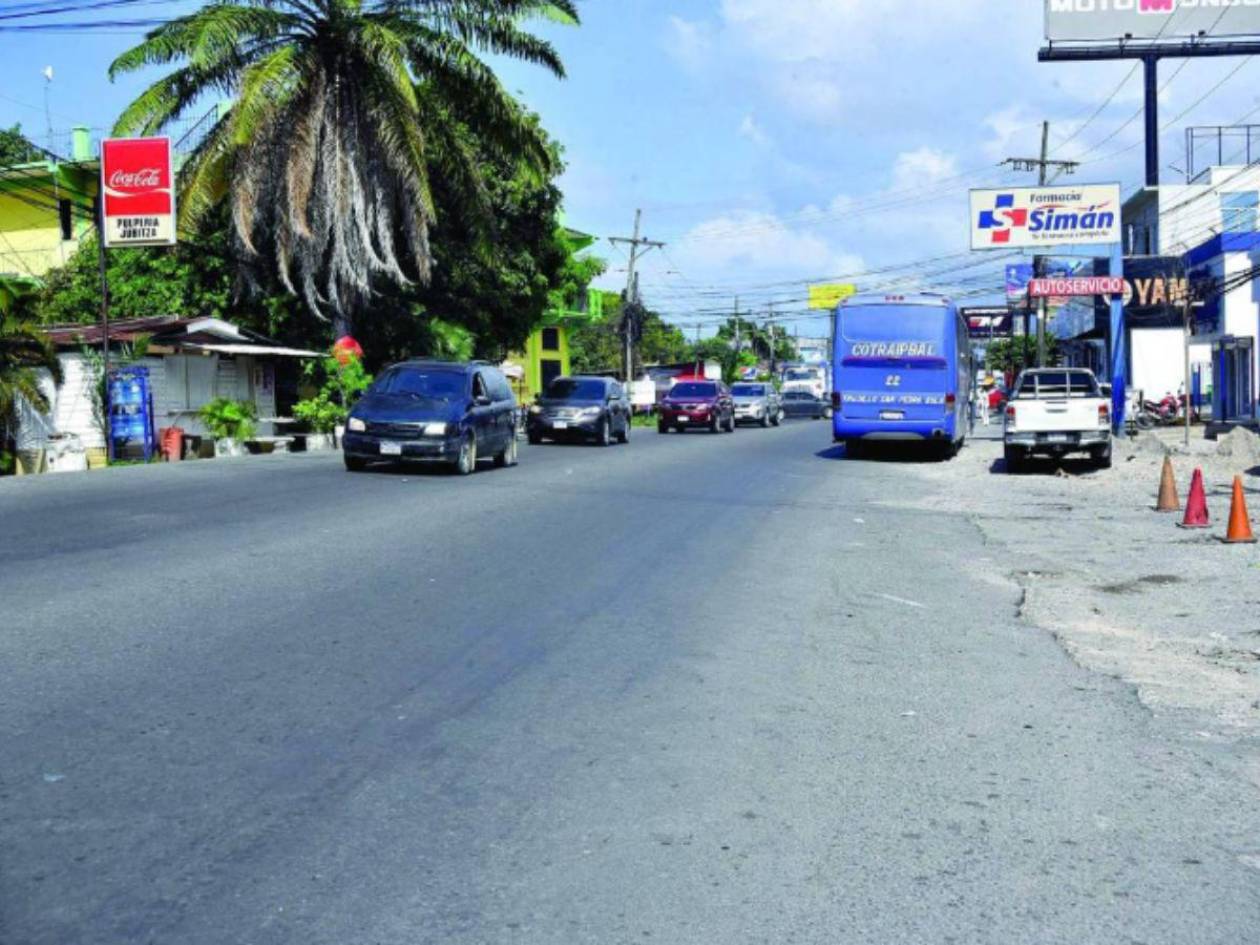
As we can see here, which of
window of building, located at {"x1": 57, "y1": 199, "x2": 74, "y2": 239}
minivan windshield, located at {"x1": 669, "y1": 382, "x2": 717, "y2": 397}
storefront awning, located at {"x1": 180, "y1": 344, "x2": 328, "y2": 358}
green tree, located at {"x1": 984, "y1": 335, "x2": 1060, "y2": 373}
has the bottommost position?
minivan windshield, located at {"x1": 669, "y1": 382, "x2": 717, "y2": 397}

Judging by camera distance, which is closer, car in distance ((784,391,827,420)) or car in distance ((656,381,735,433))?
car in distance ((656,381,735,433))

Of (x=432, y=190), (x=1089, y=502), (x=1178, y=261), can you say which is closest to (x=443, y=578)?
(x=1089, y=502)

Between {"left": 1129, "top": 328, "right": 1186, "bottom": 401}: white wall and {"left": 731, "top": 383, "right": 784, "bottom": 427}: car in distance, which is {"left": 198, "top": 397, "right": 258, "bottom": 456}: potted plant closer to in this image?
{"left": 731, "top": 383, "right": 784, "bottom": 427}: car in distance

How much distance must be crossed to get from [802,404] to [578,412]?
116 feet

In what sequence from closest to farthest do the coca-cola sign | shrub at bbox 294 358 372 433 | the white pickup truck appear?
1. the white pickup truck
2. the coca-cola sign
3. shrub at bbox 294 358 372 433

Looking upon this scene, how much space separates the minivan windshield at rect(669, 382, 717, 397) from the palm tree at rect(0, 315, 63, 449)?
22.2 m

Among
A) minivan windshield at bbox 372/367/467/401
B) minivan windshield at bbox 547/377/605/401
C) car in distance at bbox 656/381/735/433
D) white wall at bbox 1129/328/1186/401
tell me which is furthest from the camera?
white wall at bbox 1129/328/1186/401

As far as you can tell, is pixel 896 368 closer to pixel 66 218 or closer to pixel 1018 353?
pixel 66 218

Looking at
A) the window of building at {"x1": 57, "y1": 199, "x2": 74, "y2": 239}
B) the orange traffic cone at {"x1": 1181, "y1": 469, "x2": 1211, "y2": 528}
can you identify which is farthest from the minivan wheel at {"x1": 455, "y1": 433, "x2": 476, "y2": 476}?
the window of building at {"x1": 57, "y1": 199, "x2": 74, "y2": 239}

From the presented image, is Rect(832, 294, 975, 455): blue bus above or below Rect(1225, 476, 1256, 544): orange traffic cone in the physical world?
above

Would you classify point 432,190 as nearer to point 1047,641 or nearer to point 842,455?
point 842,455

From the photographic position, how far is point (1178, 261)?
51312 millimetres

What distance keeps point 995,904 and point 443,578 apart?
7.13 metres

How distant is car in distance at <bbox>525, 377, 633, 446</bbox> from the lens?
1347 inches
